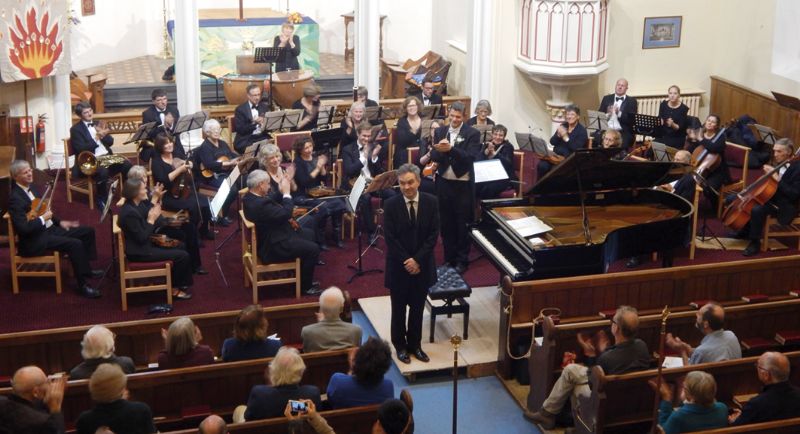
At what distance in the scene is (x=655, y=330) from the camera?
7.80m

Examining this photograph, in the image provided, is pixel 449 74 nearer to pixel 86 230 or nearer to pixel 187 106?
pixel 187 106

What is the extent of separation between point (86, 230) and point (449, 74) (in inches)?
328

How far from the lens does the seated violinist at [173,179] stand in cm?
1057

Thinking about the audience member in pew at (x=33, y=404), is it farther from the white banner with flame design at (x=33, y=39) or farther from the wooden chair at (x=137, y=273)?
the white banner with flame design at (x=33, y=39)

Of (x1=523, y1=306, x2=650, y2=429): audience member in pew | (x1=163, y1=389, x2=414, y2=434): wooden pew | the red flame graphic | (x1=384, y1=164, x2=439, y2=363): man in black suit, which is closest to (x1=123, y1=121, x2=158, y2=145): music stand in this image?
the red flame graphic

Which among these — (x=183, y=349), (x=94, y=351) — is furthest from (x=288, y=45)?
(x=94, y=351)

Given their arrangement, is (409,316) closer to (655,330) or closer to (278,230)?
(278,230)

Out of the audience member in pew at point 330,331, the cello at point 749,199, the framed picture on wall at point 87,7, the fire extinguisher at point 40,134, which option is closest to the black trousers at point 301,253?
the audience member in pew at point 330,331

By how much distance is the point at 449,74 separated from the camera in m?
17.0

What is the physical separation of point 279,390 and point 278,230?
3.58 m

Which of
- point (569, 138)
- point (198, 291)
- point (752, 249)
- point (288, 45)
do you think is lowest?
point (198, 291)

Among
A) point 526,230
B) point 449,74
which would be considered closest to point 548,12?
point 449,74

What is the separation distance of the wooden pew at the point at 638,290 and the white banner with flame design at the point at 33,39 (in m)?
7.16

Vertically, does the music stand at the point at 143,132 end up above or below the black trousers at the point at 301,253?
above
